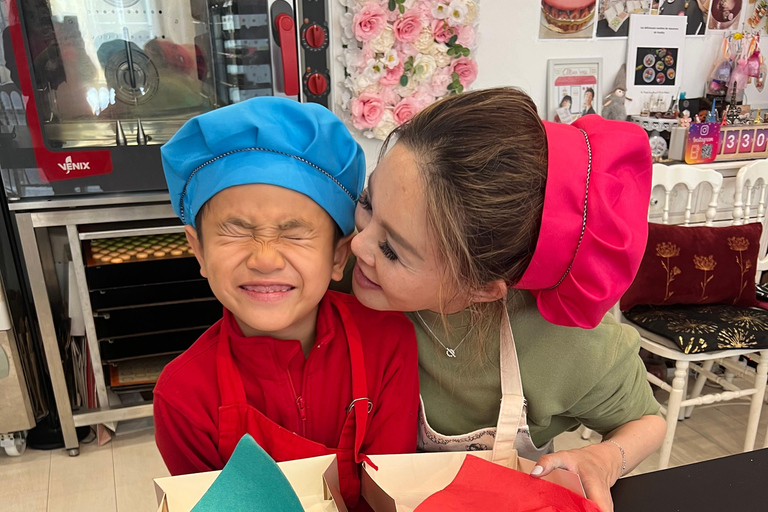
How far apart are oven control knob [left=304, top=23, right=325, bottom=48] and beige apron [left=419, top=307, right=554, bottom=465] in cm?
120

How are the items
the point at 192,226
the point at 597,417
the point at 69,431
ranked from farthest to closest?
the point at 69,431, the point at 597,417, the point at 192,226

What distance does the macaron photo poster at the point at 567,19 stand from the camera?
2174mm

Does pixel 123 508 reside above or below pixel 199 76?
below

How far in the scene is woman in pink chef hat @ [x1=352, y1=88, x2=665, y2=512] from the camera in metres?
0.69

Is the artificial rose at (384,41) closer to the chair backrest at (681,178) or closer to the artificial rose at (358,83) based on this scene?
the artificial rose at (358,83)

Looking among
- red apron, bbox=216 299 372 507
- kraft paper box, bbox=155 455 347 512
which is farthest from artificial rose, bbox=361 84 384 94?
kraft paper box, bbox=155 455 347 512

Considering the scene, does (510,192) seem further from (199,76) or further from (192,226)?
(199,76)

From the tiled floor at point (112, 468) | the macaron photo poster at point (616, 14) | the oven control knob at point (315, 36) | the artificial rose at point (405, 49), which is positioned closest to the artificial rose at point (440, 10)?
the artificial rose at point (405, 49)

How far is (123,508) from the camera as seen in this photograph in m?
1.74

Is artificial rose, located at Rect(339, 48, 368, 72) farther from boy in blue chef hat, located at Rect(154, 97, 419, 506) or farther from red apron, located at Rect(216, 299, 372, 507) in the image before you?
red apron, located at Rect(216, 299, 372, 507)

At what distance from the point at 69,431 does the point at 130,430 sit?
22cm

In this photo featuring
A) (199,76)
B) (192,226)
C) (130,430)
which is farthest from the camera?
(130,430)

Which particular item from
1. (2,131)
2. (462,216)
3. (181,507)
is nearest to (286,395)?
(181,507)

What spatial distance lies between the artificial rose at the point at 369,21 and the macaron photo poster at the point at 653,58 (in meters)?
1.08
